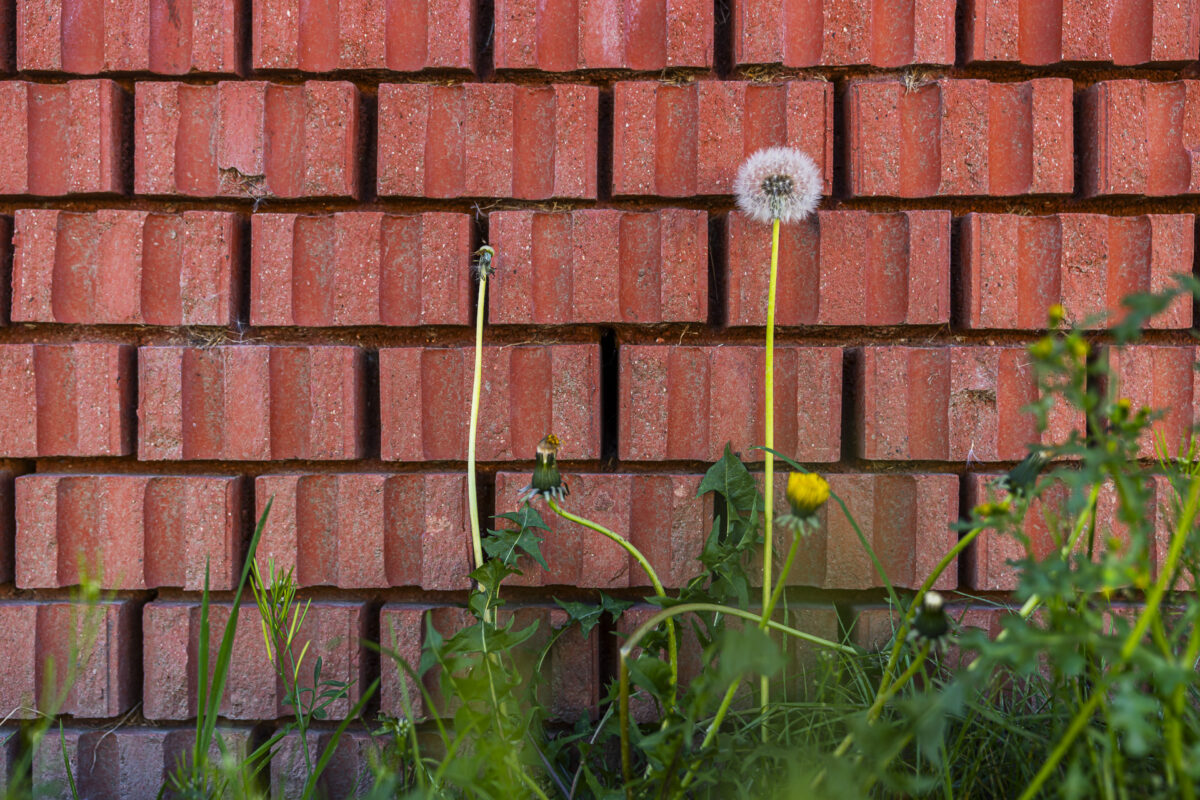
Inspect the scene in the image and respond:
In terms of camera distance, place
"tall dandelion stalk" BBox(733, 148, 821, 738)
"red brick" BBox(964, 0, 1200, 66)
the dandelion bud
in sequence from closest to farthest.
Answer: the dandelion bud
"tall dandelion stalk" BBox(733, 148, 821, 738)
"red brick" BBox(964, 0, 1200, 66)

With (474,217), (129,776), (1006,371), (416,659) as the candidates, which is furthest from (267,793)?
(1006,371)

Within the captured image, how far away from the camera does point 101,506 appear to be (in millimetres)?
1527

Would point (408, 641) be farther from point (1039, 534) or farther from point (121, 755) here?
point (1039, 534)

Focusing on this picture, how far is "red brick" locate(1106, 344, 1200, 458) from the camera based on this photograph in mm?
1487

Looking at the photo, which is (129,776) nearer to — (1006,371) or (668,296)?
(668,296)

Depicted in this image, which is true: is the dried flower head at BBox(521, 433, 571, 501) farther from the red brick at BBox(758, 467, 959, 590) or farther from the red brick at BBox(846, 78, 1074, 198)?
the red brick at BBox(846, 78, 1074, 198)

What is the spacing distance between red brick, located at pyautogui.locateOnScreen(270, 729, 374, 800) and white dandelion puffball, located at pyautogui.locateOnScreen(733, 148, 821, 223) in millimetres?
1391

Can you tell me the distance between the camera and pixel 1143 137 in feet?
4.88

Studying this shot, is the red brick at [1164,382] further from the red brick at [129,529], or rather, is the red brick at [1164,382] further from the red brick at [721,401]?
the red brick at [129,529]

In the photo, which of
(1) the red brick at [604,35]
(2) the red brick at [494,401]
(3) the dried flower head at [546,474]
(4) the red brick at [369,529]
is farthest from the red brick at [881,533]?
(1) the red brick at [604,35]

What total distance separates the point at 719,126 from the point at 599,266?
1.31 ft

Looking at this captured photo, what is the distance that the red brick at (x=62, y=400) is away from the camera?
1.52 m

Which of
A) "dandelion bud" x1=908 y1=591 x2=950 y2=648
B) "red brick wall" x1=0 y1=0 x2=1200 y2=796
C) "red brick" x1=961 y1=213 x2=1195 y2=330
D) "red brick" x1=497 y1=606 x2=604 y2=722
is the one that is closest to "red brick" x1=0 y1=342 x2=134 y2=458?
"red brick wall" x1=0 y1=0 x2=1200 y2=796

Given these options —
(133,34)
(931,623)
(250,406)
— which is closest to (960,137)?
(931,623)
